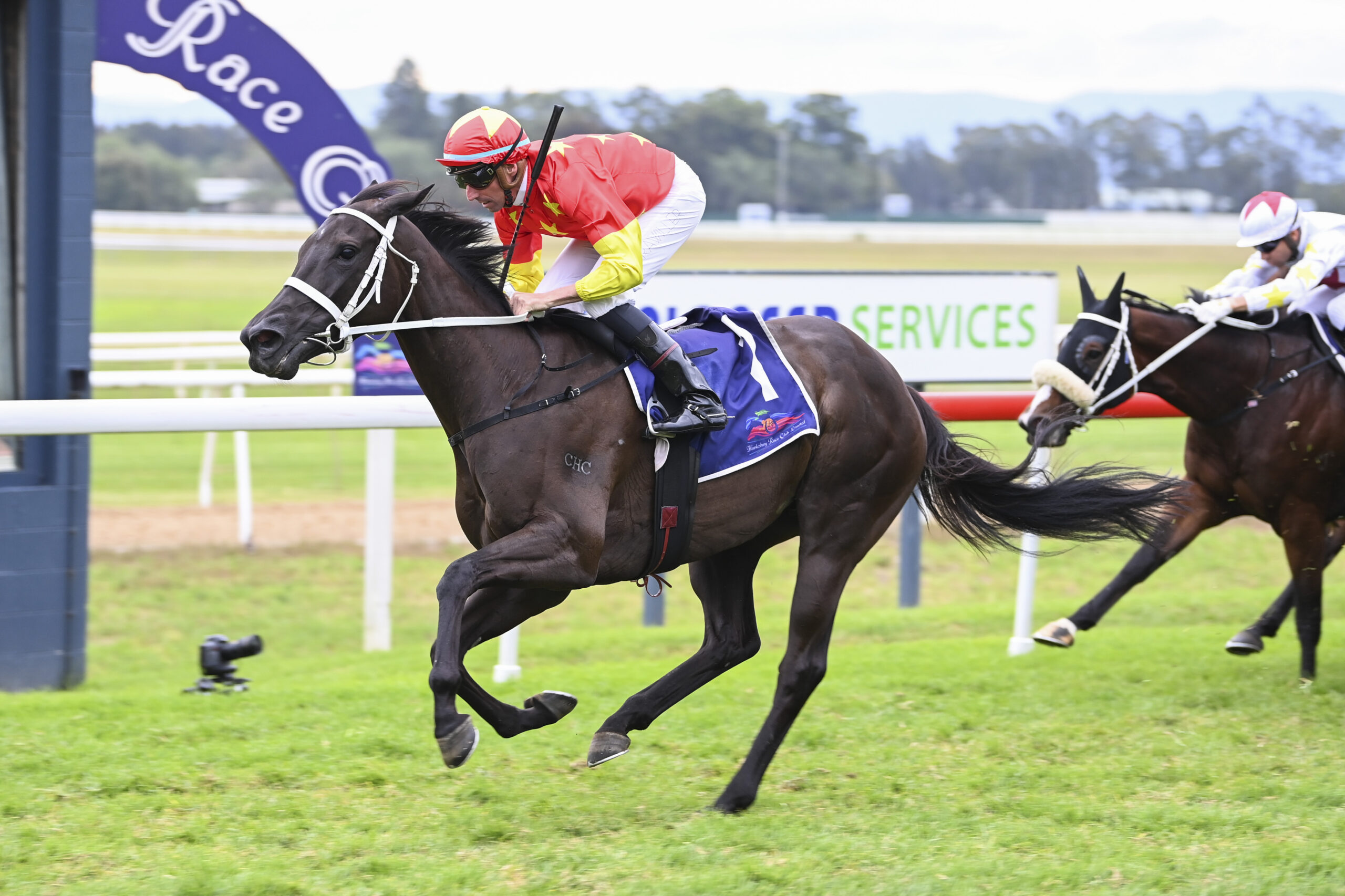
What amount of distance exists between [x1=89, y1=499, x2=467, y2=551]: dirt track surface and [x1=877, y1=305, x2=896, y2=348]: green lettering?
155 inches

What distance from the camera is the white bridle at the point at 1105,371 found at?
5.68 metres

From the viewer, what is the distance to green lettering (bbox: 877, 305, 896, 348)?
6.89 metres

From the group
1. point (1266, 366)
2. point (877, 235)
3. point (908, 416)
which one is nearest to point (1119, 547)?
point (1266, 366)

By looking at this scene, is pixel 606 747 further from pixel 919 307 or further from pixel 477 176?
pixel 919 307

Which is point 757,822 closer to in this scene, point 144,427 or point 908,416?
point 908,416

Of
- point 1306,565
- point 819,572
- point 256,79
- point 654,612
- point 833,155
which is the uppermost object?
point 833,155

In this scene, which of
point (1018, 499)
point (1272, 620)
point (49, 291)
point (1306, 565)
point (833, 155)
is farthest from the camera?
point (833, 155)

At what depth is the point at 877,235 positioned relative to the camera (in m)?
49.1

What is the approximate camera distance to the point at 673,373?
4.04 metres

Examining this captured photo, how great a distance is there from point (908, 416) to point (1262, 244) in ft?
7.41

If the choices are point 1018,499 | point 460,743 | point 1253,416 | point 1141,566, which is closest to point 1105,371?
point 1253,416

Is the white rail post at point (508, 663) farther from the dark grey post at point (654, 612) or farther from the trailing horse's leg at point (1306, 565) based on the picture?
the trailing horse's leg at point (1306, 565)

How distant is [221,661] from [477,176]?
8.09ft

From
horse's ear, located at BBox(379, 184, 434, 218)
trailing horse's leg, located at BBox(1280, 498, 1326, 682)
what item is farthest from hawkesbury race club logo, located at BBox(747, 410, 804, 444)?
trailing horse's leg, located at BBox(1280, 498, 1326, 682)
